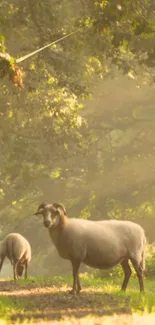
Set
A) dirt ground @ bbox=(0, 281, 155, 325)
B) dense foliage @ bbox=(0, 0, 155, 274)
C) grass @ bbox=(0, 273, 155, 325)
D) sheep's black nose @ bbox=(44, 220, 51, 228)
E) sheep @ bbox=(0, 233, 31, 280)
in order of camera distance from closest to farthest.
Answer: dirt ground @ bbox=(0, 281, 155, 325) → grass @ bbox=(0, 273, 155, 325) → sheep's black nose @ bbox=(44, 220, 51, 228) → sheep @ bbox=(0, 233, 31, 280) → dense foliage @ bbox=(0, 0, 155, 274)

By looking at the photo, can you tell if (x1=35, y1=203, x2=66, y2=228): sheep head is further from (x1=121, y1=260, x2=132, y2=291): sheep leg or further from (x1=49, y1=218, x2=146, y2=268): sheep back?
(x1=121, y1=260, x2=132, y2=291): sheep leg

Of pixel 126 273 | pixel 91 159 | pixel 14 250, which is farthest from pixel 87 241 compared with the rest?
pixel 91 159

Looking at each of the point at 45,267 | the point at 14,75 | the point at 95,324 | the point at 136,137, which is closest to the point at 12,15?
the point at 14,75

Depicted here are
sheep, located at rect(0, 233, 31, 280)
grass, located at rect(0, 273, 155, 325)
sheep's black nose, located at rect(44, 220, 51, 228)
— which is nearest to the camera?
grass, located at rect(0, 273, 155, 325)

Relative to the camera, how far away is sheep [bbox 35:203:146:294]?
8867mm

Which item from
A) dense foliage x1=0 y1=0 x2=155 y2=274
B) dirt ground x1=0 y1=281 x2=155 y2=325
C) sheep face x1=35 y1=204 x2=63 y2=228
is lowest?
dirt ground x1=0 y1=281 x2=155 y2=325

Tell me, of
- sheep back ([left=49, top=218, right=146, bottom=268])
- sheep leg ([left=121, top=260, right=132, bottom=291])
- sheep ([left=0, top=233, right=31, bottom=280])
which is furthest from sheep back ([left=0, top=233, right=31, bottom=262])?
sheep back ([left=49, top=218, right=146, bottom=268])

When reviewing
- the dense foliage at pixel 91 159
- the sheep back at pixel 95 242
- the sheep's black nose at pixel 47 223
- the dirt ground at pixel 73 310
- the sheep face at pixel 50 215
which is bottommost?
the dirt ground at pixel 73 310

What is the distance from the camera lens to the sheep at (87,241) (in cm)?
887

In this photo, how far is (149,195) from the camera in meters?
40.2

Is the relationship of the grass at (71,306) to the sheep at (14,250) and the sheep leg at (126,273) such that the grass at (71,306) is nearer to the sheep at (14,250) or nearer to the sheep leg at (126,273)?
the sheep leg at (126,273)

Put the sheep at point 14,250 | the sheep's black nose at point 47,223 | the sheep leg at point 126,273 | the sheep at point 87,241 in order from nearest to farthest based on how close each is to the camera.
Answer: the sheep's black nose at point 47,223, the sheep at point 87,241, the sheep leg at point 126,273, the sheep at point 14,250

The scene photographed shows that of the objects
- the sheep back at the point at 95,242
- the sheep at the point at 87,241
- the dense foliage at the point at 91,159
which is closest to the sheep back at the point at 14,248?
the sheep at the point at 87,241

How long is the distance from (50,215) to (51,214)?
46mm
